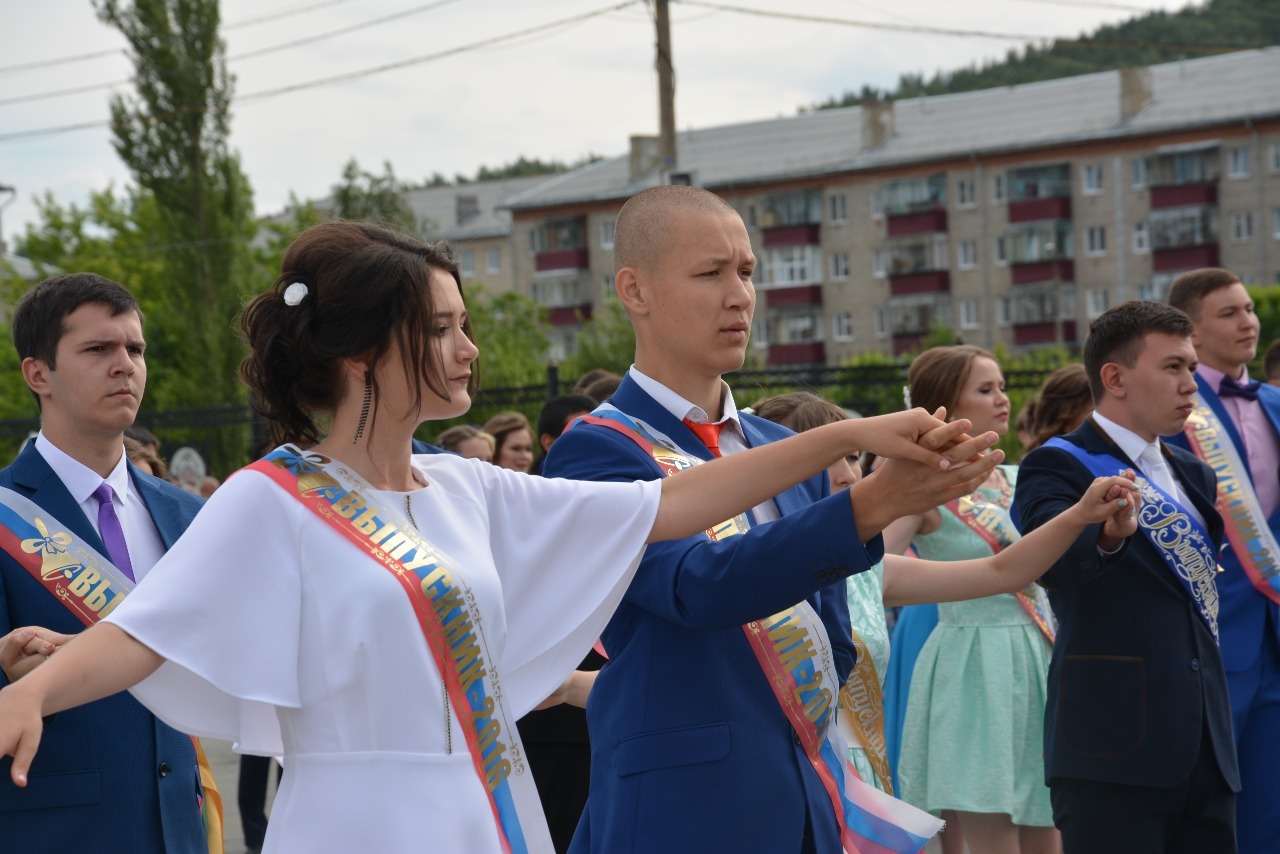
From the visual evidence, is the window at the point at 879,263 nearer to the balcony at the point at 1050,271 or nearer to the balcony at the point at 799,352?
the balcony at the point at 799,352

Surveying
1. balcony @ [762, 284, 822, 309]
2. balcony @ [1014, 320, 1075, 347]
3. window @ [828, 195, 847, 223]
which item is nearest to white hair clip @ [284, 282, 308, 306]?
balcony @ [1014, 320, 1075, 347]

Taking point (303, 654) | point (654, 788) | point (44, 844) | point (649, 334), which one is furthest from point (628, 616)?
point (44, 844)

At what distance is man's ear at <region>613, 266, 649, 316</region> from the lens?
132 inches

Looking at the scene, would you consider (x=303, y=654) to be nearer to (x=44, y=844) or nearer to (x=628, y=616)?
(x=628, y=616)

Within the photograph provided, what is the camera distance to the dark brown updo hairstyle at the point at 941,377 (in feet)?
19.2

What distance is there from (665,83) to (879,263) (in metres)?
45.6

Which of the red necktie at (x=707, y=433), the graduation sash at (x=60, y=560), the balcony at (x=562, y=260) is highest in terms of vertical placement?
the balcony at (x=562, y=260)

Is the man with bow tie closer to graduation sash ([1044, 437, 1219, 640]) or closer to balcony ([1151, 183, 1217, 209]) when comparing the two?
graduation sash ([1044, 437, 1219, 640])

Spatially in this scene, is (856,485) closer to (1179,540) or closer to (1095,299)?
(1179,540)

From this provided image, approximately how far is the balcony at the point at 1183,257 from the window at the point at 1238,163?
2870mm

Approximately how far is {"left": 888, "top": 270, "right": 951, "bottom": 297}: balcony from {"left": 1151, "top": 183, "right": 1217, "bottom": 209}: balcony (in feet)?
30.9

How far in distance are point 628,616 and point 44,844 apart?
150 centimetres

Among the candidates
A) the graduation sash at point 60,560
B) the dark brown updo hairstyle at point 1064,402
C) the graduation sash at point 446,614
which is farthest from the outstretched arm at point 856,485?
the dark brown updo hairstyle at point 1064,402

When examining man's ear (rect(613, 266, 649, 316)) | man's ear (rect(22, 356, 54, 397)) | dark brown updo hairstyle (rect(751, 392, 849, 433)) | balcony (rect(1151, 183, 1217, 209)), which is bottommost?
dark brown updo hairstyle (rect(751, 392, 849, 433))
